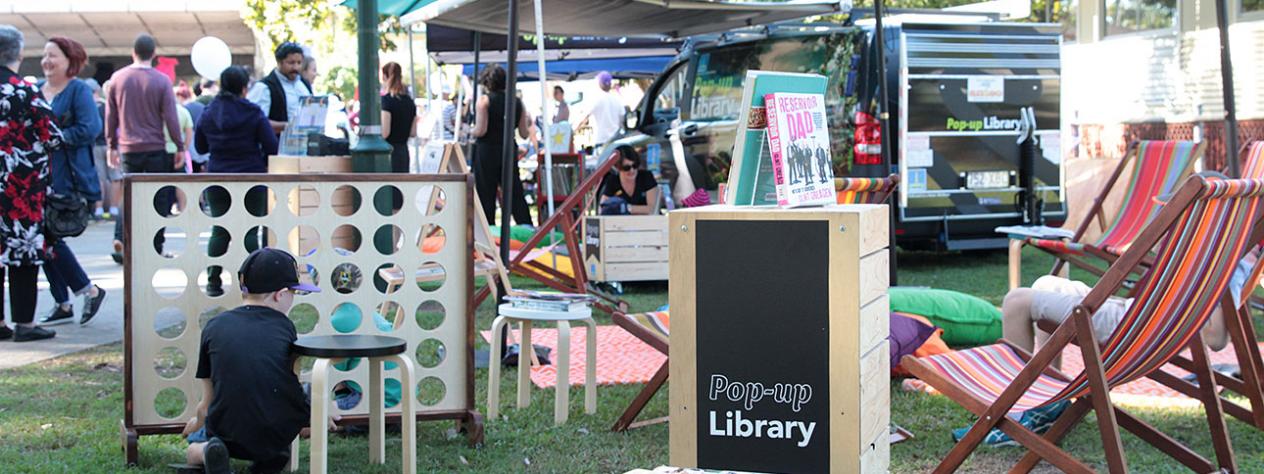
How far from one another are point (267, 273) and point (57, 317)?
4.22 metres

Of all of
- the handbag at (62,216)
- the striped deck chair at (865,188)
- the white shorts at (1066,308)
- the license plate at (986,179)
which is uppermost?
the license plate at (986,179)

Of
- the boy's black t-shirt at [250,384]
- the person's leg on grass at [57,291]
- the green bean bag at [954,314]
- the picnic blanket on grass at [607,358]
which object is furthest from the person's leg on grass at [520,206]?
the boy's black t-shirt at [250,384]

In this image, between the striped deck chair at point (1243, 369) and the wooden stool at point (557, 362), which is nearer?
the striped deck chair at point (1243, 369)

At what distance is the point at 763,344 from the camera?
3.33 meters

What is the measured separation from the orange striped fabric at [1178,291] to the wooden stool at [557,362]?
1.52 m

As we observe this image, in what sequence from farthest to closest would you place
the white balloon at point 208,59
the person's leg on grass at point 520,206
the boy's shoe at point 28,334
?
1. the white balloon at point 208,59
2. the person's leg on grass at point 520,206
3. the boy's shoe at point 28,334

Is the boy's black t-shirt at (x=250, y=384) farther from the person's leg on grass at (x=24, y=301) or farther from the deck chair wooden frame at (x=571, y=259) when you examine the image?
the person's leg on grass at (x=24, y=301)

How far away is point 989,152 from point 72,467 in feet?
24.6

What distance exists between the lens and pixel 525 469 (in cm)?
438

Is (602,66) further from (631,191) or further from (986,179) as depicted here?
(986,179)

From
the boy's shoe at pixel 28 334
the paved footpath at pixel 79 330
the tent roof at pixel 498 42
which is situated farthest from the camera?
the tent roof at pixel 498 42

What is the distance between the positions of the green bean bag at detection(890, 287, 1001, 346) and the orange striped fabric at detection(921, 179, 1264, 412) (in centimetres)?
276

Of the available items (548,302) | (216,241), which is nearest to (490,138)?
(216,241)

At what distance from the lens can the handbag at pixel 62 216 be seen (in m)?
7.03
